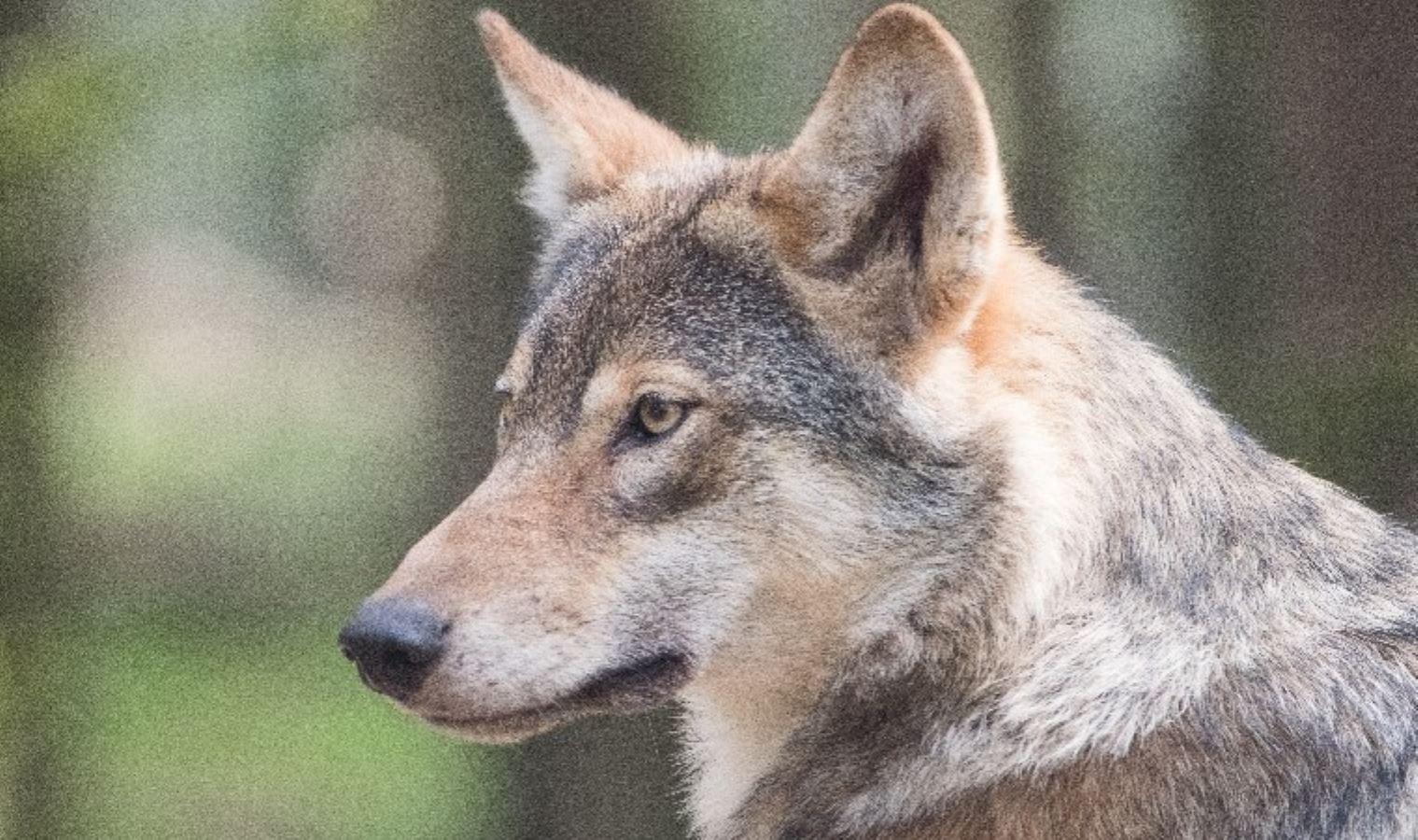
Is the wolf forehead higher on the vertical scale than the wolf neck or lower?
higher

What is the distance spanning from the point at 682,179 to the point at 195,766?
541 centimetres

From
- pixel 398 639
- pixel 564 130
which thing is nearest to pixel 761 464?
pixel 398 639

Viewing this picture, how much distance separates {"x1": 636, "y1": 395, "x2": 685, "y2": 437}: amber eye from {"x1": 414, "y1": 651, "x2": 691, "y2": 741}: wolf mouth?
46cm

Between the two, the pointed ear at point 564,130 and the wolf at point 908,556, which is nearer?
the wolf at point 908,556

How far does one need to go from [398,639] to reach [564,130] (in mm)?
1659

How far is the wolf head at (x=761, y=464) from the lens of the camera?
3.17 metres

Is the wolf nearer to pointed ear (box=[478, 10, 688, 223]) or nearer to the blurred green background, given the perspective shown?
pointed ear (box=[478, 10, 688, 223])

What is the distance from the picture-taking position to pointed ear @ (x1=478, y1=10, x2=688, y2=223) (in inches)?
166

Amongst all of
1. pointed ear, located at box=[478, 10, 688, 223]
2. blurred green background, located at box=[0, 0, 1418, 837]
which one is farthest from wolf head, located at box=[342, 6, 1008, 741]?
blurred green background, located at box=[0, 0, 1418, 837]

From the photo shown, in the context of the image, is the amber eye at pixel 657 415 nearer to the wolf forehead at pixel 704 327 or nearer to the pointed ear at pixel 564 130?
the wolf forehead at pixel 704 327

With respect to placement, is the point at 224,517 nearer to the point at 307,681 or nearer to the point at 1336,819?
the point at 307,681

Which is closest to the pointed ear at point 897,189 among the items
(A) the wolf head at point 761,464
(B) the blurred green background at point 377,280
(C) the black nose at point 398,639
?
(A) the wolf head at point 761,464

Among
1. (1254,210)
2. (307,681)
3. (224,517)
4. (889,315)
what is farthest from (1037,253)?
(224,517)

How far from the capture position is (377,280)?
850cm
